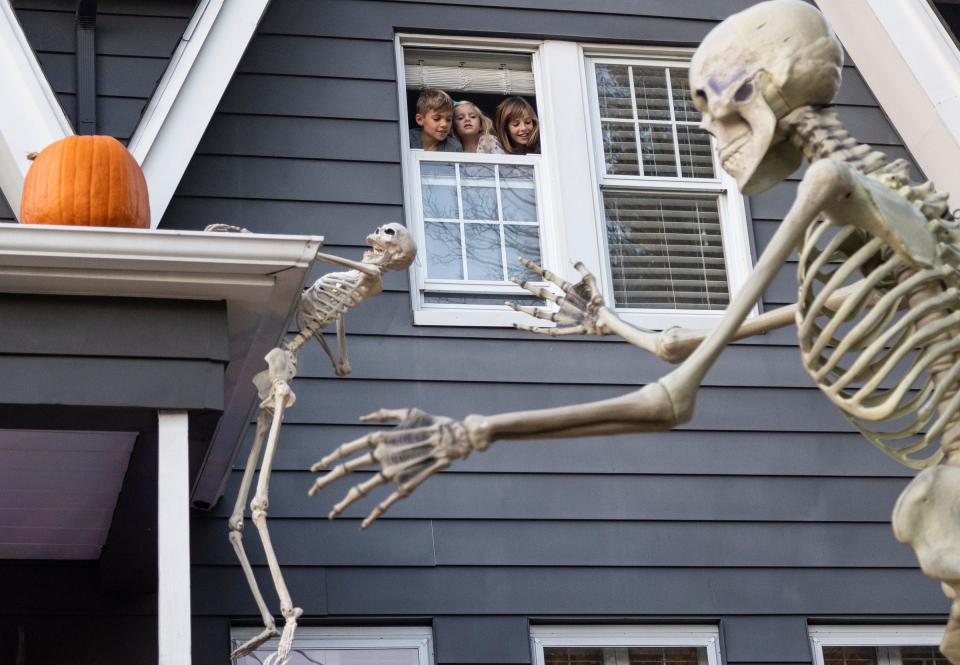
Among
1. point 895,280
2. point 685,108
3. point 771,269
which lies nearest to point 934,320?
point 895,280

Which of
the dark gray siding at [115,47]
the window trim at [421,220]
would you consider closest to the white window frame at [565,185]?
the window trim at [421,220]

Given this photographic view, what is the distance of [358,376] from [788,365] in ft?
6.76

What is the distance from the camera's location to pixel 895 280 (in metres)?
4.31

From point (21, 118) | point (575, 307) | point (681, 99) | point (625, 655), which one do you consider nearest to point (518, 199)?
point (681, 99)

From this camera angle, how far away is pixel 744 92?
4.38 metres

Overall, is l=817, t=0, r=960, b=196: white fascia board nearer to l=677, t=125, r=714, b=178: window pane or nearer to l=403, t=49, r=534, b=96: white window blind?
l=677, t=125, r=714, b=178: window pane

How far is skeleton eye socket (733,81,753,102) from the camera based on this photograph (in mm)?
4371

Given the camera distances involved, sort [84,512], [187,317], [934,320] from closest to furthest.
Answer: [934,320] → [187,317] → [84,512]

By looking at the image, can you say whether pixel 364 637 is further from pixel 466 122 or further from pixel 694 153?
pixel 694 153

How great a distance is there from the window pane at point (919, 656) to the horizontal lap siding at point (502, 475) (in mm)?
188

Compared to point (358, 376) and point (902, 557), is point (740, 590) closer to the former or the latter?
point (902, 557)

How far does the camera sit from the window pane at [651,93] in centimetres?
852

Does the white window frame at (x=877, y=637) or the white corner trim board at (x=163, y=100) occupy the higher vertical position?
the white corner trim board at (x=163, y=100)

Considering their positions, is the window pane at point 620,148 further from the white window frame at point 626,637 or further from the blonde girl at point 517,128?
the white window frame at point 626,637
